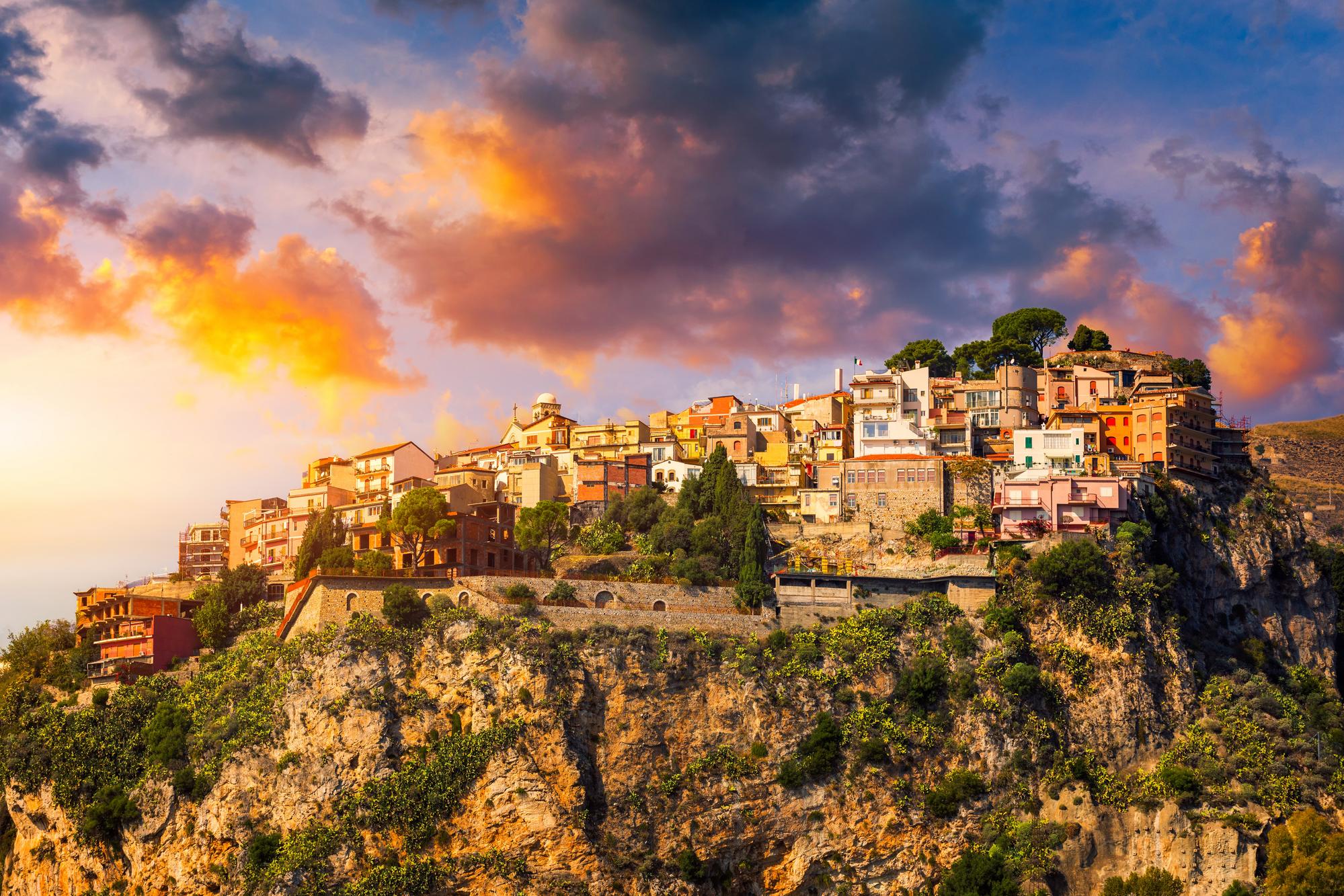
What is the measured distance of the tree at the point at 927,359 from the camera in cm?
10169

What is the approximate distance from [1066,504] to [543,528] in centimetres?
2797

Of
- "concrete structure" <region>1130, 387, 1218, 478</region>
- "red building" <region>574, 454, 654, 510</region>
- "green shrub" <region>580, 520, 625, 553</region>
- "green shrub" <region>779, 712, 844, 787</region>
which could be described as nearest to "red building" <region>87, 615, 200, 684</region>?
"green shrub" <region>580, 520, 625, 553</region>

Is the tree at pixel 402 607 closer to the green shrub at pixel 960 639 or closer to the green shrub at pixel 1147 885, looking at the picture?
the green shrub at pixel 960 639

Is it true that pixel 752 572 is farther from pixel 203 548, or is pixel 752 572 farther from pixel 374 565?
pixel 203 548

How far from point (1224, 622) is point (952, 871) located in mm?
26427

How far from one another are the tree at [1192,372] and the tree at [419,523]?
50948 millimetres

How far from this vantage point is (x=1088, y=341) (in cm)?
10219

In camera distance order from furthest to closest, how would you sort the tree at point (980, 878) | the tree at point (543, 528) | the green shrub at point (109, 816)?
the tree at point (543, 528), the green shrub at point (109, 816), the tree at point (980, 878)

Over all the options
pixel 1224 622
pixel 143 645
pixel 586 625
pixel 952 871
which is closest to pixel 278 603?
pixel 143 645

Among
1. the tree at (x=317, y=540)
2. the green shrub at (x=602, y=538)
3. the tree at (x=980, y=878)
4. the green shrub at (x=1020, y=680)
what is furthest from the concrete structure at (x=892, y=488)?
the tree at (x=317, y=540)

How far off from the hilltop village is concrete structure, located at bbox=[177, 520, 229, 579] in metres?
0.18

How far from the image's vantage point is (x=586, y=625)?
68.4 m

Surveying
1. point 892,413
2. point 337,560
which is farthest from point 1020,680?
point 337,560

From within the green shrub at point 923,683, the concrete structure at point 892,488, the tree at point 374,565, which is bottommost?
the green shrub at point 923,683
